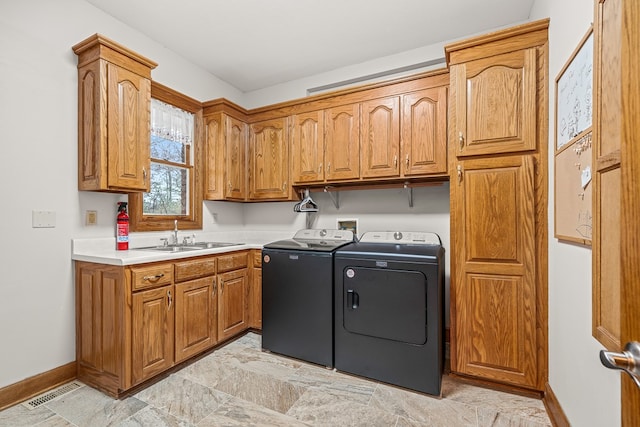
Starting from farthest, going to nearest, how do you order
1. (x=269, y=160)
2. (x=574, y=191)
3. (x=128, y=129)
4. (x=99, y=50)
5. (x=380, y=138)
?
(x=269, y=160) → (x=380, y=138) → (x=128, y=129) → (x=99, y=50) → (x=574, y=191)

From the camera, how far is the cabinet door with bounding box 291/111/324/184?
2.92 meters

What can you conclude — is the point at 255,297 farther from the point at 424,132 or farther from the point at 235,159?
the point at 424,132

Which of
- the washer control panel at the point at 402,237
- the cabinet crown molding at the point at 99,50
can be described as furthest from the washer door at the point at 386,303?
the cabinet crown molding at the point at 99,50

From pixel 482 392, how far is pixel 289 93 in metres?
3.37

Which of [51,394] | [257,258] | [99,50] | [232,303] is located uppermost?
[99,50]

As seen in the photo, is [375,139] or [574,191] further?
[375,139]

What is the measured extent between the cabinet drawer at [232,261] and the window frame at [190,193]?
637 mm

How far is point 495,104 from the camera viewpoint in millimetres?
2029

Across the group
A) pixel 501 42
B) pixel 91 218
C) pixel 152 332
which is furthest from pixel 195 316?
pixel 501 42

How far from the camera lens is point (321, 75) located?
3.35 meters

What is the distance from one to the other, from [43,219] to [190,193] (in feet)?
4.15

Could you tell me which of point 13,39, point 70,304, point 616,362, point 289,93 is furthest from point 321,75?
point 616,362

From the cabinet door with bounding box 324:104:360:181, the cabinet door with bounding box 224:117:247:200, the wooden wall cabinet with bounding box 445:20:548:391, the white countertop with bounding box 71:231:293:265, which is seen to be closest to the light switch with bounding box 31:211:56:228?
the white countertop with bounding box 71:231:293:265

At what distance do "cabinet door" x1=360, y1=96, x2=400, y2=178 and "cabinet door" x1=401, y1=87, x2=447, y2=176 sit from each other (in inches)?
2.7
